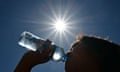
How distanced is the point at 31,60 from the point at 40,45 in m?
0.30

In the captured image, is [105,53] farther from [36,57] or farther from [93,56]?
[36,57]

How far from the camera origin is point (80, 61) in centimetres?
193

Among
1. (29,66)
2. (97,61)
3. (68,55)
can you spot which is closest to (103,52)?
(97,61)

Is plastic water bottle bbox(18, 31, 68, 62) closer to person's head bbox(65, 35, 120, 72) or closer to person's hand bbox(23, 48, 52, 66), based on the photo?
person's hand bbox(23, 48, 52, 66)

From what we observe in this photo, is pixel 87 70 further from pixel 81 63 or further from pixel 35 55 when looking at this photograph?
pixel 35 55

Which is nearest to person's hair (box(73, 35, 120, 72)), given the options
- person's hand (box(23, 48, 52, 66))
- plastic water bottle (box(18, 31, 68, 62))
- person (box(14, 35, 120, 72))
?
person (box(14, 35, 120, 72))

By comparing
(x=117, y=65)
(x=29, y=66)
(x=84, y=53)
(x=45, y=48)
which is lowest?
(x=117, y=65)

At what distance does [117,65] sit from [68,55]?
44 cm

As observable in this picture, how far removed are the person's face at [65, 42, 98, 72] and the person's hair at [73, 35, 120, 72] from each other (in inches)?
1.6

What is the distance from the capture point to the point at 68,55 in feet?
6.80

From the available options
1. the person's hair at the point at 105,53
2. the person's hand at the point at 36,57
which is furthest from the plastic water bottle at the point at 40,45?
the person's hair at the point at 105,53

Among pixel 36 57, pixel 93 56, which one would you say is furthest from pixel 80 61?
pixel 36 57

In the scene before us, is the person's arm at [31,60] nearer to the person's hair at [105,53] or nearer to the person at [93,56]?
the person at [93,56]

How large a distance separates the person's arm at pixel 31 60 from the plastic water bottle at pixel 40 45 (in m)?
0.06
